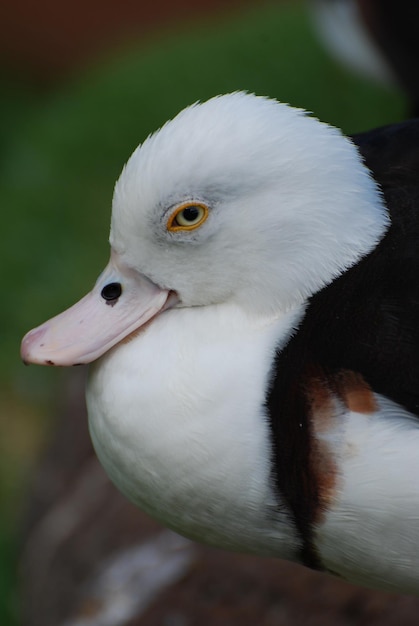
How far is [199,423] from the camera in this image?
1828mm

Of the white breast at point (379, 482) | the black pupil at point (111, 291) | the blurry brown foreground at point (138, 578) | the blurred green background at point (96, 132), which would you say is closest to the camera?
the white breast at point (379, 482)

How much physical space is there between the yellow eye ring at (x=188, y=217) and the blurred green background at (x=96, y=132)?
249 cm

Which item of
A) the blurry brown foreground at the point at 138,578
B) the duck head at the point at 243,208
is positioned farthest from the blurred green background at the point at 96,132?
the duck head at the point at 243,208

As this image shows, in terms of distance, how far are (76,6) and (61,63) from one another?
0.45 m

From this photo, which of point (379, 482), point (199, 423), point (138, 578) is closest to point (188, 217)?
point (199, 423)

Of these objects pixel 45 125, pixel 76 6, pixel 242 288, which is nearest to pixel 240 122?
pixel 242 288

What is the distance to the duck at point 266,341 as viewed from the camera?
1.79m

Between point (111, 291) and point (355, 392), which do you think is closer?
point (355, 392)

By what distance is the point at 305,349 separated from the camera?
181 centimetres

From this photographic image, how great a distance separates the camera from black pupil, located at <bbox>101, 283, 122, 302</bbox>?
1.96 meters

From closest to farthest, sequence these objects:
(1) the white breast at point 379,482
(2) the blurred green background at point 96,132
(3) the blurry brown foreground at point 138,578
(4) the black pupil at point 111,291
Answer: (1) the white breast at point 379,482 < (4) the black pupil at point 111,291 < (3) the blurry brown foreground at point 138,578 < (2) the blurred green background at point 96,132

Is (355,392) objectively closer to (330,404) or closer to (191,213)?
(330,404)

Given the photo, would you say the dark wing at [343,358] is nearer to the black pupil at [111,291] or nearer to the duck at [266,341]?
the duck at [266,341]

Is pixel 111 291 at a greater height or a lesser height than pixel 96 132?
greater
